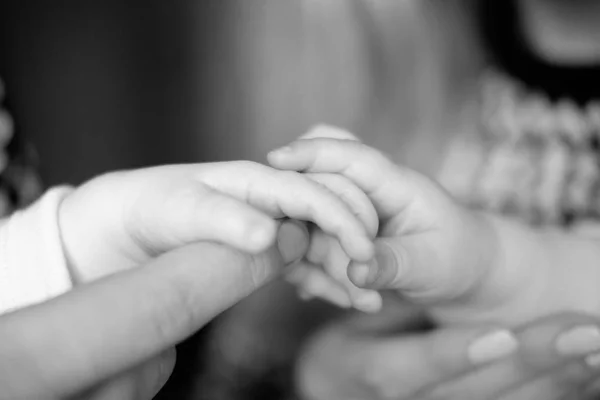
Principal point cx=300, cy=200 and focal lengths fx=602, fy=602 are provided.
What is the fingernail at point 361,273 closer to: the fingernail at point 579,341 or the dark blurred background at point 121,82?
the fingernail at point 579,341

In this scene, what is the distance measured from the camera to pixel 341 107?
77 centimetres

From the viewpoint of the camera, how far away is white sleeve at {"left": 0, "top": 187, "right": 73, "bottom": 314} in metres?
0.39

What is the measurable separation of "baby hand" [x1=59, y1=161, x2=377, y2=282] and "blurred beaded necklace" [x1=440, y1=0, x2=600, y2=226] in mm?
405

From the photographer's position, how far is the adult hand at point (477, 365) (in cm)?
45

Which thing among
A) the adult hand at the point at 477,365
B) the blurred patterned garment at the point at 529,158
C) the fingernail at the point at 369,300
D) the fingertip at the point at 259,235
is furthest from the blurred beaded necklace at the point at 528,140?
Result: the fingertip at the point at 259,235

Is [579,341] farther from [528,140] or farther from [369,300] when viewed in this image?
[528,140]

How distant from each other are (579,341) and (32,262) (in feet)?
1.28

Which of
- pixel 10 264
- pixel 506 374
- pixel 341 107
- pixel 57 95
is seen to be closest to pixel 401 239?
pixel 506 374

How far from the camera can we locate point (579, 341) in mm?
443

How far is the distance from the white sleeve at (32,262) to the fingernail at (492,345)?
29 centimetres

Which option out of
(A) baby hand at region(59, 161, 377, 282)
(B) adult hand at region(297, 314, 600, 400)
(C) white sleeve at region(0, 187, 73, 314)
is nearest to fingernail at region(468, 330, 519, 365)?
(B) adult hand at region(297, 314, 600, 400)

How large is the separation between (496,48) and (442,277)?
0.43 meters

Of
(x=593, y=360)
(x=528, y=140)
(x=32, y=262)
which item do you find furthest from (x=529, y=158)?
(x=32, y=262)

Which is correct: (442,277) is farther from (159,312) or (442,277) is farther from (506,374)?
(159,312)
